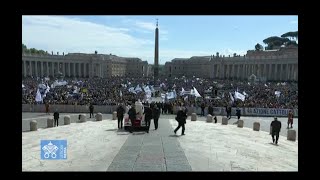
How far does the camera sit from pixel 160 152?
1139 cm

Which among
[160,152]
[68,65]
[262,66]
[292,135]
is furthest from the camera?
[68,65]

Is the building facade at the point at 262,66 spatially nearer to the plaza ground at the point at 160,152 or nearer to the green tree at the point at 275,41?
the green tree at the point at 275,41

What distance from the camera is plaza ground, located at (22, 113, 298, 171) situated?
9.93m

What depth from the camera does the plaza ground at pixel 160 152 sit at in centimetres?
993

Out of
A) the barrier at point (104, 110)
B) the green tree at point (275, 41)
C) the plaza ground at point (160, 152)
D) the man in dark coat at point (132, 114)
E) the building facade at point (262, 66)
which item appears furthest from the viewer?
the green tree at point (275, 41)

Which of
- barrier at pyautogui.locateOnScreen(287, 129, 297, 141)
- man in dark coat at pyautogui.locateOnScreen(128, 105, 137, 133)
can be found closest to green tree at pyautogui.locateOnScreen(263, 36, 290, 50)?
barrier at pyautogui.locateOnScreen(287, 129, 297, 141)

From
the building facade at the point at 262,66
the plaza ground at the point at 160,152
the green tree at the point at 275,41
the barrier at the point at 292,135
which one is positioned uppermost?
the green tree at the point at 275,41

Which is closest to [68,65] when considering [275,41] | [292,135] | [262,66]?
[262,66]

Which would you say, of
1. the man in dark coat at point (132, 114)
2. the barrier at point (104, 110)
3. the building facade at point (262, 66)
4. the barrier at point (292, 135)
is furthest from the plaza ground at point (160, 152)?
the building facade at point (262, 66)

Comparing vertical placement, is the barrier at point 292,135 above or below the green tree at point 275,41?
below

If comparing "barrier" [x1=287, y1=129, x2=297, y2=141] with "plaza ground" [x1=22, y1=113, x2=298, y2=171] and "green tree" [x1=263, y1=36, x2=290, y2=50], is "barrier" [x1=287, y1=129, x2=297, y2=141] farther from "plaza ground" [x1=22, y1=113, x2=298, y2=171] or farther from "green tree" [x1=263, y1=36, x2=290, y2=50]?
"green tree" [x1=263, y1=36, x2=290, y2=50]

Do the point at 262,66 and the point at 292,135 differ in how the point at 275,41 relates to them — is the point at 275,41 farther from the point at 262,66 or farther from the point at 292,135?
the point at 292,135
